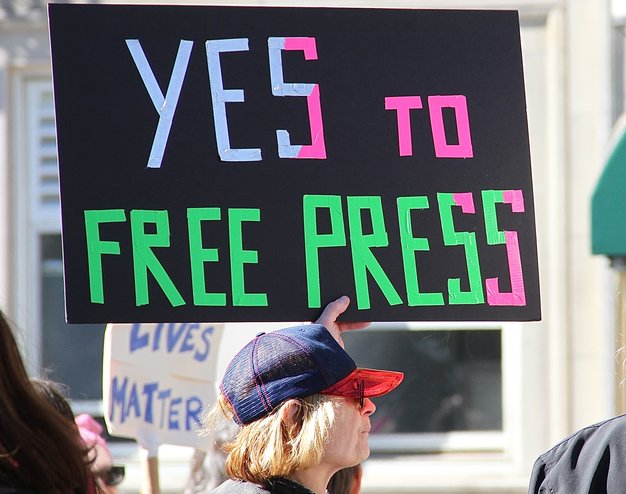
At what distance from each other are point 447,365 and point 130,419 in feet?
10.3

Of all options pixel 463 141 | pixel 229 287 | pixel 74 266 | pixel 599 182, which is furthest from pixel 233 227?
pixel 599 182

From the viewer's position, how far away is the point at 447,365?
673cm

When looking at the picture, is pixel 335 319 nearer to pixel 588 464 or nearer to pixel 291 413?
pixel 291 413

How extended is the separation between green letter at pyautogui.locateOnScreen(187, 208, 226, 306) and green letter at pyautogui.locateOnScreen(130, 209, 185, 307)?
0.05m

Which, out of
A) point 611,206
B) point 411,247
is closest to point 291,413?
point 411,247

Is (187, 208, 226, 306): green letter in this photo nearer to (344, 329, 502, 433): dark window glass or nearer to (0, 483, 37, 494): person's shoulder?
(0, 483, 37, 494): person's shoulder

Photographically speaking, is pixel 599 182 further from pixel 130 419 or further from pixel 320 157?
pixel 320 157

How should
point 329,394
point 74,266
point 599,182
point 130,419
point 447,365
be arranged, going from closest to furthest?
point 329,394 → point 74,266 → point 130,419 → point 599,182 → point 447,365

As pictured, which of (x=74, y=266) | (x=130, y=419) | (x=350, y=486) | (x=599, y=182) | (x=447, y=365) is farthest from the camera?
(x=447, y=365)

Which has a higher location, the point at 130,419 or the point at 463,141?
the point at 463,141

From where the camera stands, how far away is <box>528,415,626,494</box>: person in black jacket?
1.93 m

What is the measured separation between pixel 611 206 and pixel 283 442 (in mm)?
3855

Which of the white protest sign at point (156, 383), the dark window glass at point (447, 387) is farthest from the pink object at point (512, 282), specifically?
the dark window glass at point (447, 387)

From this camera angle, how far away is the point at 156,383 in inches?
160
